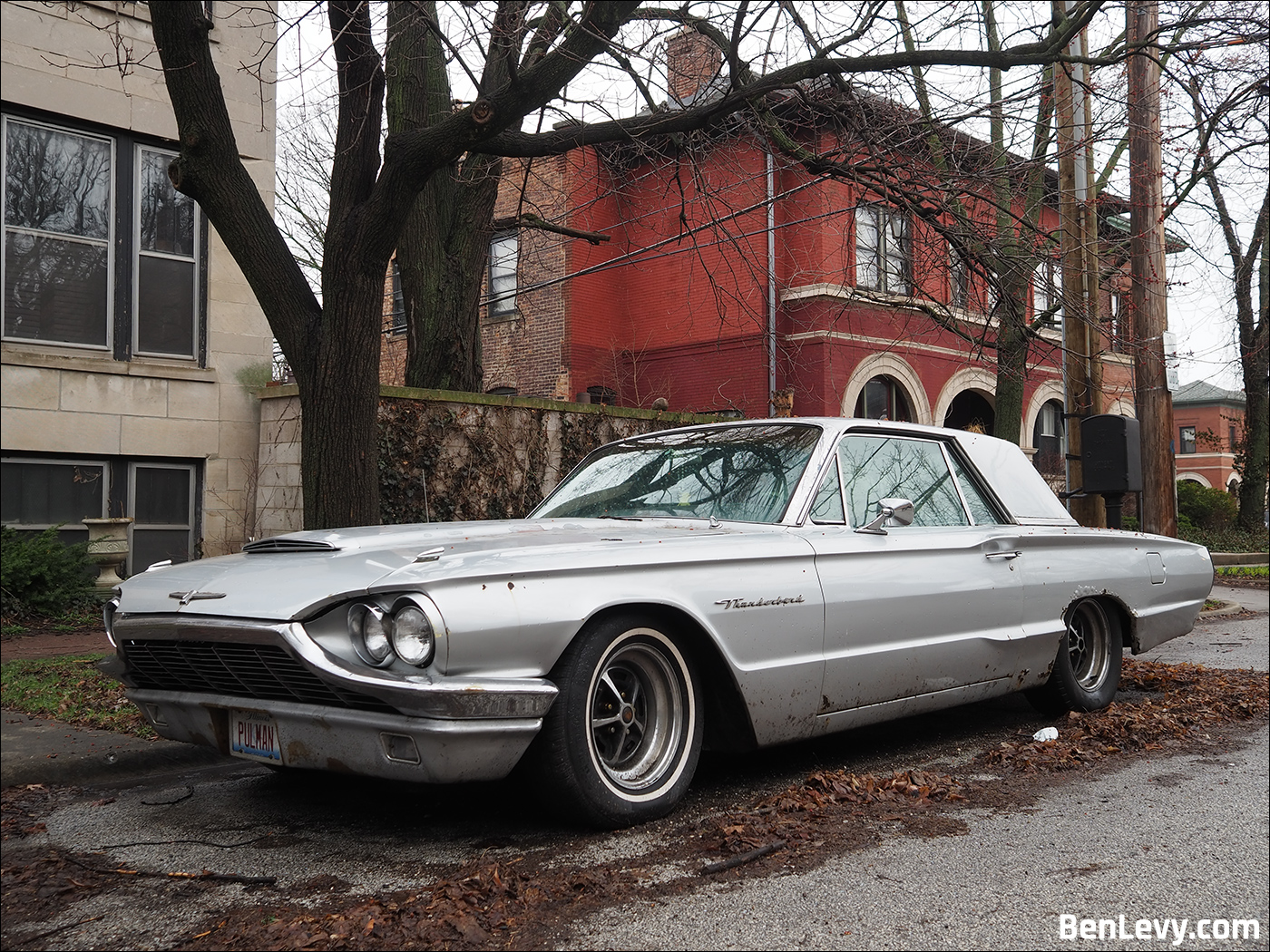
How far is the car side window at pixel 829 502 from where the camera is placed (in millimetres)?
5055

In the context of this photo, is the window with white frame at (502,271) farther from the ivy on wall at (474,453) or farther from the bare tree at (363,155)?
the bare tree at (363,155)

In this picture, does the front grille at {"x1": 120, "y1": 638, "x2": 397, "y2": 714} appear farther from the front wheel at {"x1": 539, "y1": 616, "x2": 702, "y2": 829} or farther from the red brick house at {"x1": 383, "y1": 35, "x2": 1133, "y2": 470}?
the red brick house at {"x1": 383, "y1": 35, "x2": 1133, "y2": 470}

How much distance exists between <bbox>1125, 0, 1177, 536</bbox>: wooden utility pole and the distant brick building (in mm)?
42837

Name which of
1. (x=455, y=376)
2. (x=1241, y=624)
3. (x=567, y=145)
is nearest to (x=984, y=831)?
(x=567, y=145)

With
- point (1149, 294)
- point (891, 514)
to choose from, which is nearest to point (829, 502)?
point (891, 514)

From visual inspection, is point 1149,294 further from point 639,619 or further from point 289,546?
point 289,546

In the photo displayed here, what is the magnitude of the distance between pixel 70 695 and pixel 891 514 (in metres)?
4.63

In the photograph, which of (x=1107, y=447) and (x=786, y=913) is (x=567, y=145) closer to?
(x=1107, y=447)

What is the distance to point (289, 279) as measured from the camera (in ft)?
22.0

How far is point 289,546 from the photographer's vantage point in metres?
4.33

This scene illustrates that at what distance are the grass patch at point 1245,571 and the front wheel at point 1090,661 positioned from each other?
573 inches

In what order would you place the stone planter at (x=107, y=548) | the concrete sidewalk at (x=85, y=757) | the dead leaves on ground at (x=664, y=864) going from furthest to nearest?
the stone planter at (x=107, y=548)
the concrete sidewalk at (x=85, y=757)
the dead leaves on ground at (x=664, y=864)

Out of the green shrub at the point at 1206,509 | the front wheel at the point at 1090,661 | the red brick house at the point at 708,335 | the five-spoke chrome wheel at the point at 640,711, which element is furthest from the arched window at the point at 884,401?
the five-spoke chrome wheel at the point at 640,711

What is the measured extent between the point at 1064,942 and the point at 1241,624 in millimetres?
10233
